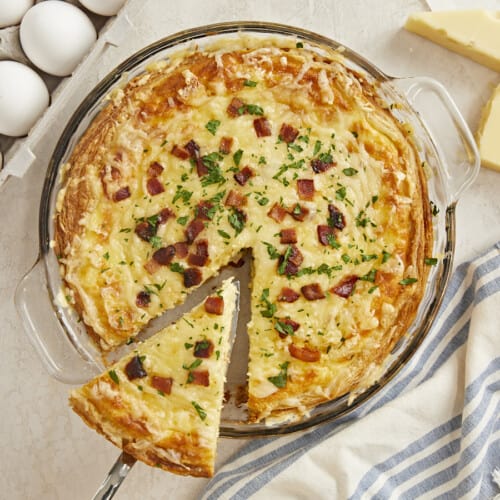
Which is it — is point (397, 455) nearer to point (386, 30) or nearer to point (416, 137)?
point (416, 137)

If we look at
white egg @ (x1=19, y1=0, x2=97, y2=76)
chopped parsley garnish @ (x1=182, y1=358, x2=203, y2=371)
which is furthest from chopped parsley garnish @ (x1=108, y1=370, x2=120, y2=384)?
white egg @ (x1=19, y1=0, x2=97, y2=76)

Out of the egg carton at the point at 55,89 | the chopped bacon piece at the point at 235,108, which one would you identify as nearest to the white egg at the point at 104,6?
the egg carton at the point at 55,89

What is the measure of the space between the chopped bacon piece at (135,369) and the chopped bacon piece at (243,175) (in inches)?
41.0

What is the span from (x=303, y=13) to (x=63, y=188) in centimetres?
171

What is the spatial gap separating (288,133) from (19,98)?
1395mm

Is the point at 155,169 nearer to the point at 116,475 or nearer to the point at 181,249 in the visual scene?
the point at 181,249

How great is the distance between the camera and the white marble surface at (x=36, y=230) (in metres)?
4.34

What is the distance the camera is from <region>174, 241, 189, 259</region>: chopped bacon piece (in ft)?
12.9

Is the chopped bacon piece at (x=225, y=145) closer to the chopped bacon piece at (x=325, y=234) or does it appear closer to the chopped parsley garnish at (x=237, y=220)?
the chopped parsley garnish at (x=237, y=220)

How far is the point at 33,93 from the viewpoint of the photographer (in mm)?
3920

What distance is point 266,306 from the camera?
3.93m

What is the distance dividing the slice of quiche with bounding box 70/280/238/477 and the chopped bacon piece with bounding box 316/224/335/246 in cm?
64

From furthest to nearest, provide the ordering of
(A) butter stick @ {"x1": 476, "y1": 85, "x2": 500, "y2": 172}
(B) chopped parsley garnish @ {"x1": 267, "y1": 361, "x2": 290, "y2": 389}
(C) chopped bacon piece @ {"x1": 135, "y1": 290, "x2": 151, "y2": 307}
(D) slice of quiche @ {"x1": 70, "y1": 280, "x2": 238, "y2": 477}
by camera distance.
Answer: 1. (A) butter stick @ {"x1": 476, "y1": 85, "x2": 500, "y2": 172}
2. (C) chopped bacon piece @ {"x1": 135, "y1": 290, "x2": 151, "y2": 307}
3. (B) chopped parsley garnish @ {"x1": 267, "y1": 361, "x2": 290, "y2": 389}
4. (D) slice of quiche @ {"x1": 70, "y1": 280, "x2": 238, "y2": 477}

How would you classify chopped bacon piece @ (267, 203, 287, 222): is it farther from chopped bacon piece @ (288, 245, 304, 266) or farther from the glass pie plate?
the glass pie plate
